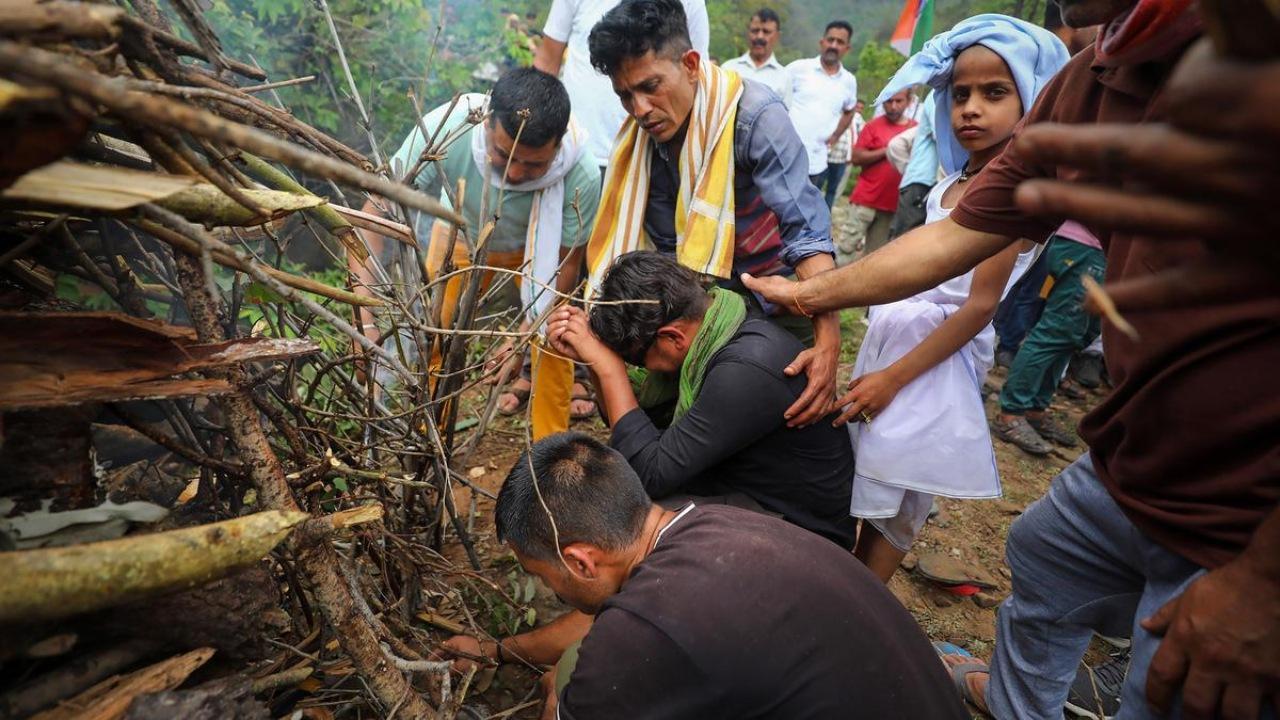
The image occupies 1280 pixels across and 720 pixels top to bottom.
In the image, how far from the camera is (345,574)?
1.64 m

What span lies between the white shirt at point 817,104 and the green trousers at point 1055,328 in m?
3.15

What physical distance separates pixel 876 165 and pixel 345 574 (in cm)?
688

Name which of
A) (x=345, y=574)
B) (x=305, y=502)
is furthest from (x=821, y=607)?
(x=305, y=502)

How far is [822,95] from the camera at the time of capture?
271 inches

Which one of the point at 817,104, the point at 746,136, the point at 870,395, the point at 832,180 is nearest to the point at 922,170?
the point at 817,104

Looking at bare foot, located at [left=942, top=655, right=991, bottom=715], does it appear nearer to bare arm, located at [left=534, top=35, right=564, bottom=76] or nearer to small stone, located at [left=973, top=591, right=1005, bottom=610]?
small stone, located at [left=973, top=591, right=1005, bottom=610]

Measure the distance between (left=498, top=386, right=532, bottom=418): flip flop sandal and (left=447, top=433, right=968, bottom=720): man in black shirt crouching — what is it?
262cm

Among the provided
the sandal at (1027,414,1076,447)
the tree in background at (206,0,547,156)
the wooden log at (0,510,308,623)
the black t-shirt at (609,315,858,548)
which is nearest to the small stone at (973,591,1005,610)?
the black t-shirt at (609,315,858,548)

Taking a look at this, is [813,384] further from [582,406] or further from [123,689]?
[582,406]

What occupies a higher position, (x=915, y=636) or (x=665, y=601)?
(x=665, y=601)

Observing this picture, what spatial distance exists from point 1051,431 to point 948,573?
219 cm

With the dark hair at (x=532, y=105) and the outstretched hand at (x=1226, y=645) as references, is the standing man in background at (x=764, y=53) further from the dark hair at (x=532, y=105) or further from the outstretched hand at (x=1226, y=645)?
the outstretched hand at (x=1226, y=645)

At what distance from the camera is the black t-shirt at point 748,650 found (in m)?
1.32

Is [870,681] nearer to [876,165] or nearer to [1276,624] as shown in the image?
[1276,624]
